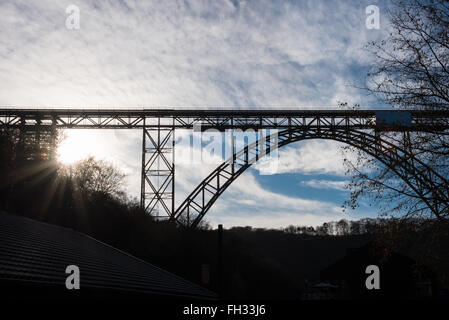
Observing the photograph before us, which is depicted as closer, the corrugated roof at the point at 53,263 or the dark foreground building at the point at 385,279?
the corrugated roof at the point at 53,263

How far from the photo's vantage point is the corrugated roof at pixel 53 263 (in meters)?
7.46

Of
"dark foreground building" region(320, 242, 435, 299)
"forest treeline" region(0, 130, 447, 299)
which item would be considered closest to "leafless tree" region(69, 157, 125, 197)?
"forest treeline" region(0, 130, 447, 299)

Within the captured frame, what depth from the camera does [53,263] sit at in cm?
874

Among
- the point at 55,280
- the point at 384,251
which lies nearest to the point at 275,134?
the point at 384,251

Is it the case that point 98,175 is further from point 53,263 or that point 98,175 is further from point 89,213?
point 53,263

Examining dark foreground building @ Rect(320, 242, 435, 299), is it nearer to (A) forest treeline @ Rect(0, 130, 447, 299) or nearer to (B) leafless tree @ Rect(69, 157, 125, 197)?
(A) forest treeline @ Rect(0, 130, 447, 299)

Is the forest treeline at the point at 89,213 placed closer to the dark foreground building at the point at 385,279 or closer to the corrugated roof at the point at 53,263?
the dark foreground building at the point at 385,279

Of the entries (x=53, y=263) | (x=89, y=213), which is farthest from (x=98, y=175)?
(x=53, y=263)

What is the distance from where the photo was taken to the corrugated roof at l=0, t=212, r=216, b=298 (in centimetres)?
746

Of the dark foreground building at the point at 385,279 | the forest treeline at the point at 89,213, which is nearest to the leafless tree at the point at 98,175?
the forest treeline at the point at 89,213

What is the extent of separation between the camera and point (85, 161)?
45500mm
